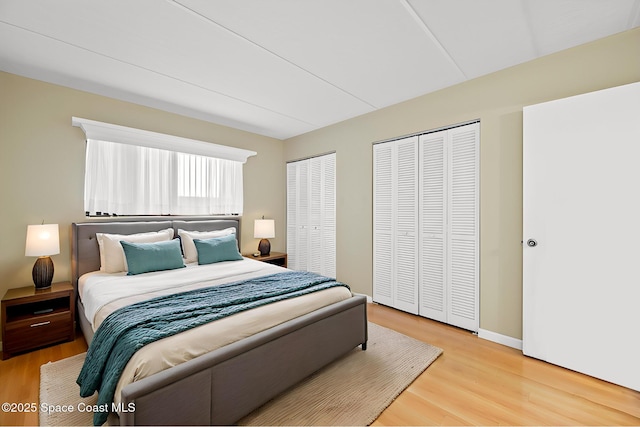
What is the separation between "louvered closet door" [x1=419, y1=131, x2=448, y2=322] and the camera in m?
3.10

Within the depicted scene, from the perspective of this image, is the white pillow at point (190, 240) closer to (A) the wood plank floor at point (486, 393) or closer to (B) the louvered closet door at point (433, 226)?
(A) the wood plank floor at point (486, 393)

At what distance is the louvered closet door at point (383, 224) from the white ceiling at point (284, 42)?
2.64ft

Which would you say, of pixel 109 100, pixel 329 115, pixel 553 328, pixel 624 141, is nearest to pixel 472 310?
pixel 553 328

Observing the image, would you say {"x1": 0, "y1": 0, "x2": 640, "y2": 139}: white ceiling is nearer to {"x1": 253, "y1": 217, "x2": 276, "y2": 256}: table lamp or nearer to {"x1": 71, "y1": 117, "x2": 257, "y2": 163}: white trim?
{"x1": 71, "y1": 117, "x2": 257, "y2": 163}: white trim

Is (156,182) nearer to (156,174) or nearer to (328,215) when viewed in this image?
(156,174)

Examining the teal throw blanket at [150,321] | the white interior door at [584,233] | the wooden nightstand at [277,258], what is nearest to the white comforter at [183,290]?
the teal throw blanket at [150,321]

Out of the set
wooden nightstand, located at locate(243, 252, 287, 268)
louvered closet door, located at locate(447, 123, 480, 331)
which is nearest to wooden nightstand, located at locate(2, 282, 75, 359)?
wooden nightstand, located at locate(243, 252, 287, 268)

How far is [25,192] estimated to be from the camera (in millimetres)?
2719

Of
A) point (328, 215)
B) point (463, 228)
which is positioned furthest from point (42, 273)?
point (463, 228)

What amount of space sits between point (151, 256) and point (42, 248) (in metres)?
0.89

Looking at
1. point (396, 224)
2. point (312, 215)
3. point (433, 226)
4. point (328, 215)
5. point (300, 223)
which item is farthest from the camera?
point (300, 223)

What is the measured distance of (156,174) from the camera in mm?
3578

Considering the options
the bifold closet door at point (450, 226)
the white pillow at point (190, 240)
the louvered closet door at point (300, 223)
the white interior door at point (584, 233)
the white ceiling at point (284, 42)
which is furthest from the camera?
the louvered closet door at point (300, 223)

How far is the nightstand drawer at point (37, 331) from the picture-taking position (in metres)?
2.37
